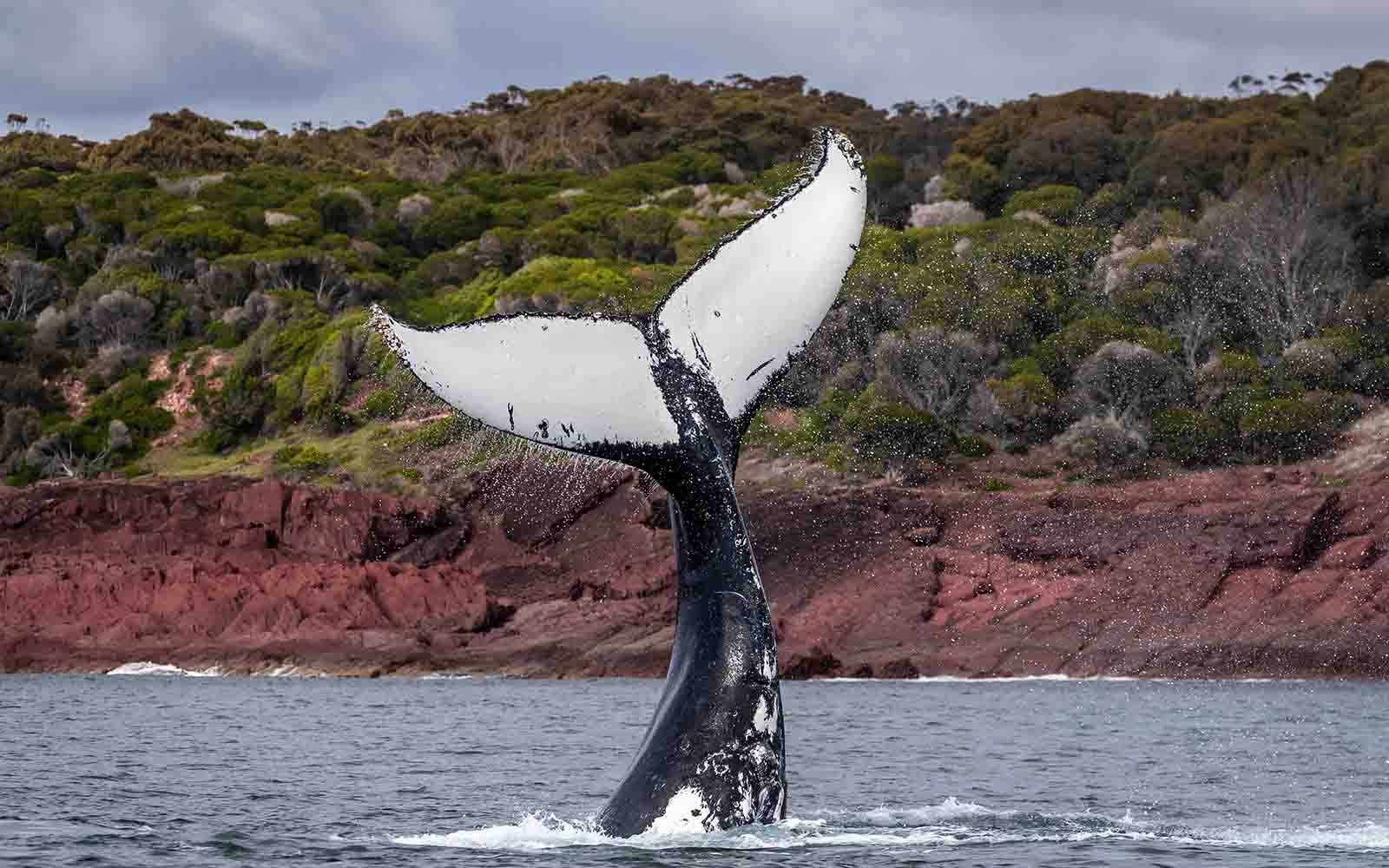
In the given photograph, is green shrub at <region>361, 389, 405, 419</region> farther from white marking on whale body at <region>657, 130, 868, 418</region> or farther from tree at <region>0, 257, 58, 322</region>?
white marking on whale body at <region>657, 130, 868, 418</region>

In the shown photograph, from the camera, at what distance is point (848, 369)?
63.6m

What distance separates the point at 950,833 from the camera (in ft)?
52.2

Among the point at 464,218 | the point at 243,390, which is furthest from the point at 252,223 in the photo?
the point at 243,390

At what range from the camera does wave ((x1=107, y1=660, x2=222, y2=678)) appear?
5059 centimetres

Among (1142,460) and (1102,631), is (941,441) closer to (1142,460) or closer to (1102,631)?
(1142,460)

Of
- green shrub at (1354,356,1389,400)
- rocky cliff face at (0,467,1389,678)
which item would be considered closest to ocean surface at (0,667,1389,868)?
rocky cliff face at (0,467,1389,678)

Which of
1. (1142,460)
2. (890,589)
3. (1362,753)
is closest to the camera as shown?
(1362,753)

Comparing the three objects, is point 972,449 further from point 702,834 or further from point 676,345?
point 676,345

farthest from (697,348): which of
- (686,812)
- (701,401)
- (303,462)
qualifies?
(303,462)

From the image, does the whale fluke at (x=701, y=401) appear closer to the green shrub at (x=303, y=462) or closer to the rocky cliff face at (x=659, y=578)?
the rocky cliff face at (x=659, y=578)

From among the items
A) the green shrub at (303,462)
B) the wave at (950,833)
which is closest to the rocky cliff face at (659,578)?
the green shrub at (303,462)

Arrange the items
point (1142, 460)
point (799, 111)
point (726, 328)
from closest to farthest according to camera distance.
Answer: point (726, 328)
point (1142, 460)
point (799, 111)

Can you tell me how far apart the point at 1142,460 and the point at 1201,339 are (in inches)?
307

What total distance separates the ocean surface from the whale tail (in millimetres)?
2821
